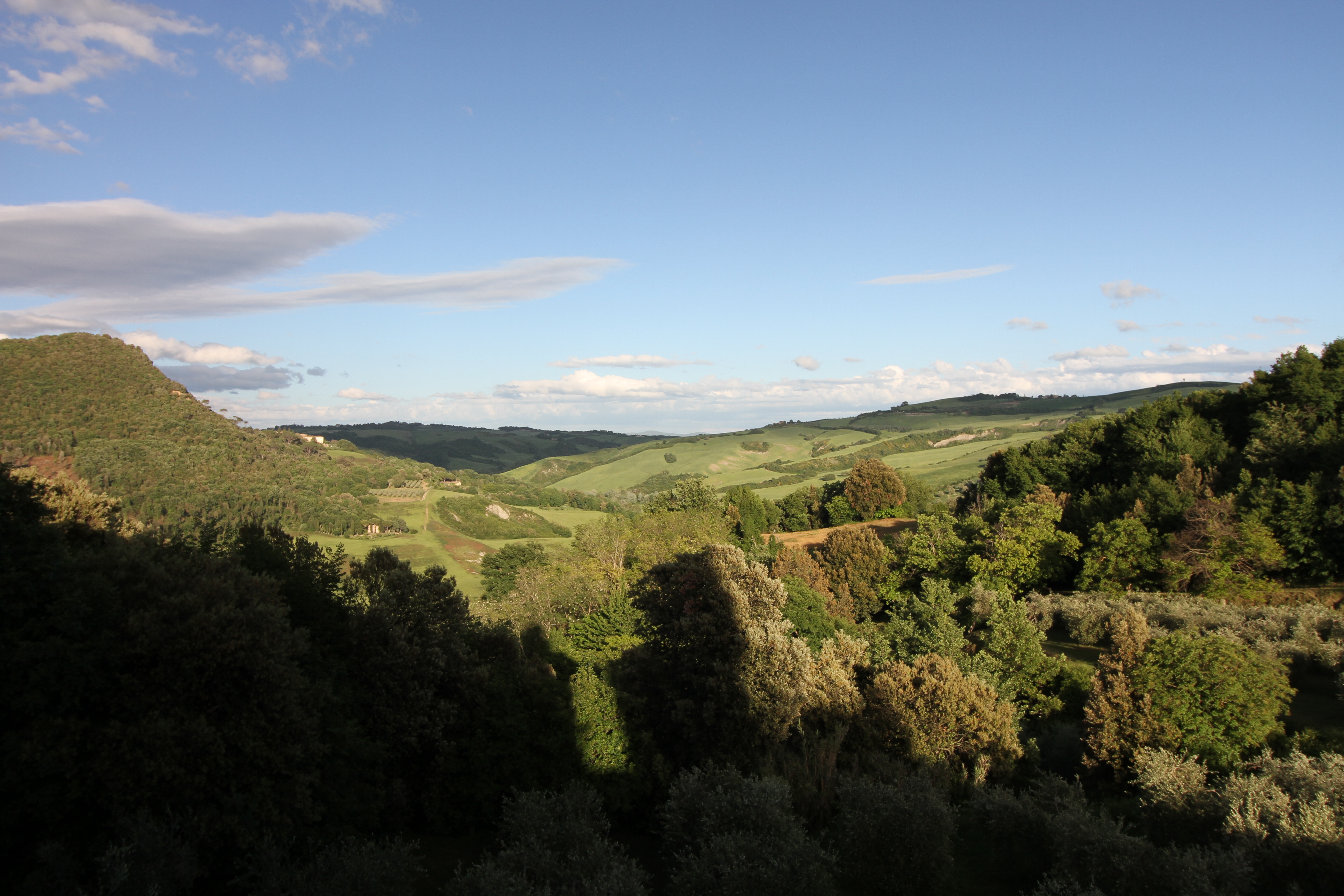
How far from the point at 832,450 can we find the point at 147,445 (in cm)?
13171

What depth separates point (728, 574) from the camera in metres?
24.7

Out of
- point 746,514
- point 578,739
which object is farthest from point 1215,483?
point 578,739

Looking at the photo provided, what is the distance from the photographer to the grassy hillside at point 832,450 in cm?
12444

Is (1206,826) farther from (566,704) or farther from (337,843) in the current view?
(337,843)

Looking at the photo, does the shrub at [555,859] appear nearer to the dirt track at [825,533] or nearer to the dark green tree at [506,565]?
the dark green tree at [506,565]

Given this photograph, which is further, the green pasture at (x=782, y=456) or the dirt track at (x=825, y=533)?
the green pasture at (x=782, y=456)

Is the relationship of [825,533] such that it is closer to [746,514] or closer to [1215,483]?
[746,514]

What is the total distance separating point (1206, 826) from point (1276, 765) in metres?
2.30

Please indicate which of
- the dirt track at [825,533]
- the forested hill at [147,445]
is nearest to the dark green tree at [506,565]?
the forested hill at [147,445]

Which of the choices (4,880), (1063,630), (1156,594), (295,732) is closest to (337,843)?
(295,732)

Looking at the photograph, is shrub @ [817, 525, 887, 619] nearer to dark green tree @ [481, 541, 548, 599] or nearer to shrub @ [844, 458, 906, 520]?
dark green tree @ [481, 541, 548, 599]

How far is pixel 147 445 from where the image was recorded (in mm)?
47219

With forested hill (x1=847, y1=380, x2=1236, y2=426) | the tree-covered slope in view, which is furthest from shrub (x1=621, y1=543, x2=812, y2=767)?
forested hill (x1=847, y1=380, x2=1236, y2=426)

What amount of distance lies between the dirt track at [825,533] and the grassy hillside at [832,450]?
2983 cm
